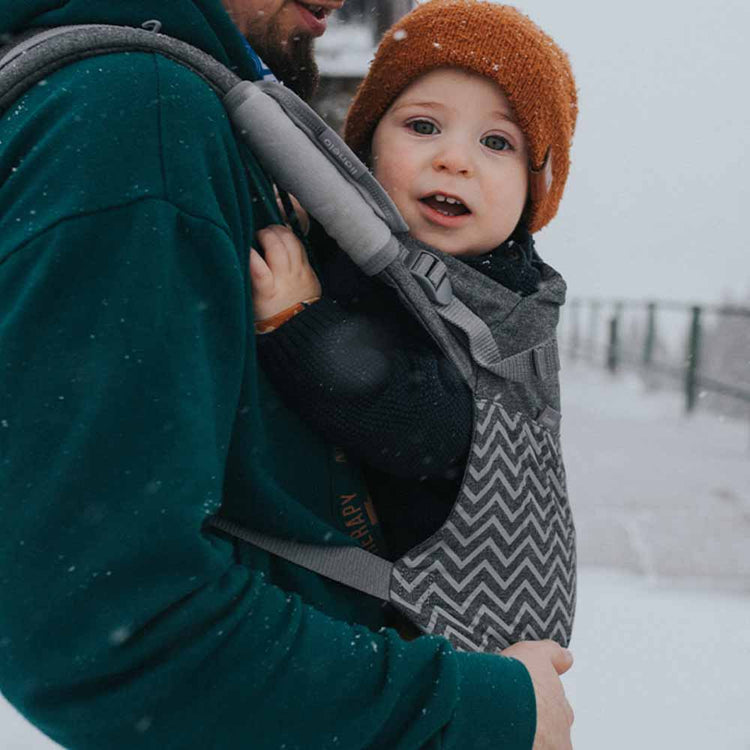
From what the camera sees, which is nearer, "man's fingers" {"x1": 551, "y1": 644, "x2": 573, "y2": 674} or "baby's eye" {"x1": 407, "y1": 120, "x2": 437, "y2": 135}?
"man's fingers" {"x1": 551, "y1": 644, "x2": 573, "y2": 674}

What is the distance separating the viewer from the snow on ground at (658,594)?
2.70 meters

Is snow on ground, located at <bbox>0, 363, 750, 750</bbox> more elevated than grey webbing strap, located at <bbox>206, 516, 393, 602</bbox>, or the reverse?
grey webbing strap, located at <bbox>206, 516, 393, 602</bbox>

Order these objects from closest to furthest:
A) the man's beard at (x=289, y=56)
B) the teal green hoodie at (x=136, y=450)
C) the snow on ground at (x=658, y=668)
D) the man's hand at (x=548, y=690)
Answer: the teal green hoodie at (x=136, y=450)
the man's hand at (x=548, y=690)
the man's beard at (x=289, y=56)
the snow on ground at (x=658, y=668)

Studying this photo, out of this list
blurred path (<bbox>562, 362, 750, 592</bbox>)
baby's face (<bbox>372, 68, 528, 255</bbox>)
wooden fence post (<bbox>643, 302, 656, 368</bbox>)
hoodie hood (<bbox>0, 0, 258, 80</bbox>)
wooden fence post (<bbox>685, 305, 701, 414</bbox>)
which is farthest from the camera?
wooden fence post (<bbox>643, 302, 656, 368</bbox>)

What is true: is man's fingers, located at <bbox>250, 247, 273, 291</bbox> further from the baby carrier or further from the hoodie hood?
the hoodie hood

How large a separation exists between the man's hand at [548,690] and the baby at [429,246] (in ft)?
0.22

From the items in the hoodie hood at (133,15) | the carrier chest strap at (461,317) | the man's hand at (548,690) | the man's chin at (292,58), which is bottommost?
the man's hand at (548,690)

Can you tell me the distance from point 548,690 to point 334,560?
31cm

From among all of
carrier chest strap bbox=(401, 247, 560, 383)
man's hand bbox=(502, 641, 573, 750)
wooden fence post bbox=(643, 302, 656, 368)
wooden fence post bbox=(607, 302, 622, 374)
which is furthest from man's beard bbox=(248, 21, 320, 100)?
wooden fence post bbox=(607, 302, 622, 374)

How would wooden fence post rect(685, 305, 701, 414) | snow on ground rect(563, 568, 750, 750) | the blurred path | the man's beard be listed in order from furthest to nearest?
wooden fence post rect(685, 305, 701, 414) < the blurred path < snow on ground rect(563, 568, 750, 750) < the man's beard

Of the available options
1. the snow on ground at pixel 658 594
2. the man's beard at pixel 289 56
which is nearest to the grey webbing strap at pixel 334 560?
the man's beard at pixel 289 56

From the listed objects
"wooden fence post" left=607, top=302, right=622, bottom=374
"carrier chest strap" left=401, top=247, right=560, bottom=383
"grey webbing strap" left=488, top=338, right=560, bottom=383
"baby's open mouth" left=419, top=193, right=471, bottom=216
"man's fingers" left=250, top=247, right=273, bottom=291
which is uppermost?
"man's fingers" left=250, top=247, right=273, bottom=291

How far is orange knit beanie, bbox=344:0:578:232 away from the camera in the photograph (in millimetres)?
1485

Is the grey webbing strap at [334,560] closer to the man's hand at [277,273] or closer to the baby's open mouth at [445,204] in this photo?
the man's hand at [277,273]
